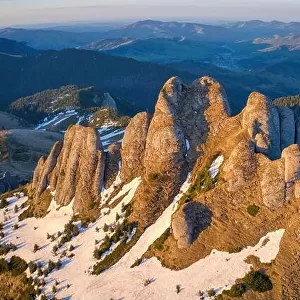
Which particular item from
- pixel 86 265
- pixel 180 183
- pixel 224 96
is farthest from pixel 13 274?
pixel 224 96

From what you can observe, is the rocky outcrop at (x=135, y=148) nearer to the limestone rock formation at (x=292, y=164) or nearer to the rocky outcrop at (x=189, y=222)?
the rocky outcrop at (x=189, y=222)

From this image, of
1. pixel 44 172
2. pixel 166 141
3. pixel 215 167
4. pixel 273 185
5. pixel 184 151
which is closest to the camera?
pixel 273 185

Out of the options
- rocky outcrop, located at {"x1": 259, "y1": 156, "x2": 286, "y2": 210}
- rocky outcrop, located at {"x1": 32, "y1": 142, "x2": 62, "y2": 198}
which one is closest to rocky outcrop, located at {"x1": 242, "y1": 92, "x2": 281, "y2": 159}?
rocky outcrop, located at {"x1": 259, "y1": 156, "x2": 286, "y2": 210}

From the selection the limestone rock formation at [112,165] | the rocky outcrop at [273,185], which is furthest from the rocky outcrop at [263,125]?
the limestone rock formation at [112,165]

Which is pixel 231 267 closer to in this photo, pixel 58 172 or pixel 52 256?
pixel 52 256

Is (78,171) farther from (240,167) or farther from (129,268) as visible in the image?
(240,167)

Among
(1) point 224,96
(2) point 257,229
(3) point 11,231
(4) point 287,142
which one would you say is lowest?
(3) point 11,231

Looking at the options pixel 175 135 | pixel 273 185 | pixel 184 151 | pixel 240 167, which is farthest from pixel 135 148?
pixel 273 185
